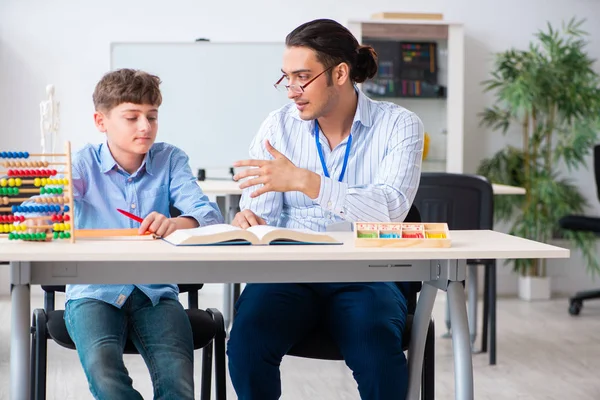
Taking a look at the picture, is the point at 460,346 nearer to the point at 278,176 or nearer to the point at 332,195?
the point at 332,195

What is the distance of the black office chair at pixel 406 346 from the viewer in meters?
2.06

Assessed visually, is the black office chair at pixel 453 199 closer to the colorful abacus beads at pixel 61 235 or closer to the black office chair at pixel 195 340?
the black office chair at pixel 195 340

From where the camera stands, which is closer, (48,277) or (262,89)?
(48,277)

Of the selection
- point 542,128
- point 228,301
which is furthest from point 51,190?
point 542,128

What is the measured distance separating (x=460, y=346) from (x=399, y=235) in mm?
325

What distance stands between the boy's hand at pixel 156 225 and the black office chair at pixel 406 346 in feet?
1.42

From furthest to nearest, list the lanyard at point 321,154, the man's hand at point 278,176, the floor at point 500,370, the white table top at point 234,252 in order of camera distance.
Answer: the floor at point 500,370
the lanyard at point 321,154
the man's hand at point 278,176
the white table top at point 234,252

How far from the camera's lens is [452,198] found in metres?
3.60

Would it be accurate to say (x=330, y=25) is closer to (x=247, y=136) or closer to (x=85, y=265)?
(x=85, y=265)

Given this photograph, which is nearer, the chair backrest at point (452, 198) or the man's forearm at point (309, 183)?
the man's forearm at point (309, 183)

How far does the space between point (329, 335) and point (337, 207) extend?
12.5 inches

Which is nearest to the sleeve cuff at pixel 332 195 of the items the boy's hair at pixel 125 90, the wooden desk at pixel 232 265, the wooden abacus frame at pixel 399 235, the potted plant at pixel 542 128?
the wooden desk at pixel 232 265

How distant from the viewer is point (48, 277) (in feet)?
5.65

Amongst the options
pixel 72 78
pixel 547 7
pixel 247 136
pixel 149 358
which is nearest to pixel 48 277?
pixel 149 358
